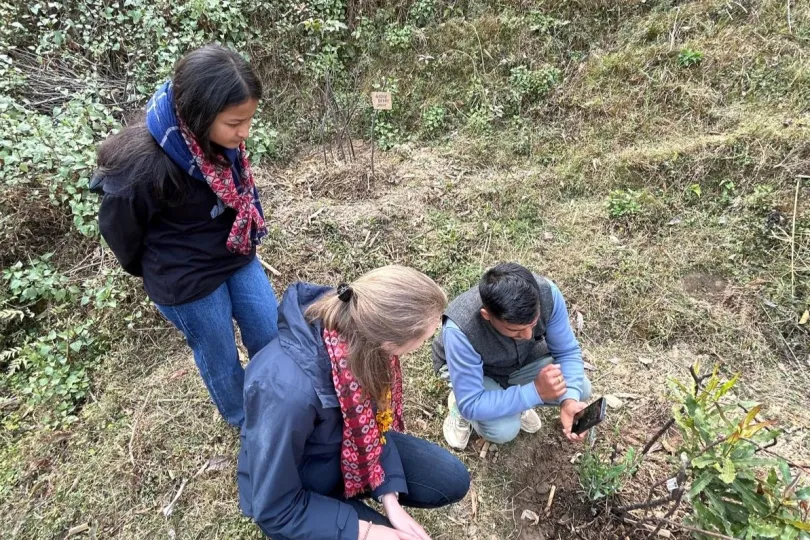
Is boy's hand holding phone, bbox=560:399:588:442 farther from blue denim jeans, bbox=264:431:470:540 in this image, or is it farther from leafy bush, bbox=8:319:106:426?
leafy bush, bbox=8:319:106:426

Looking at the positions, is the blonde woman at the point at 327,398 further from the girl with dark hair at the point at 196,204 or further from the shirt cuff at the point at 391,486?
the girl with dark hair at the point at 196,204

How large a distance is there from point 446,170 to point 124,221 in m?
2.98

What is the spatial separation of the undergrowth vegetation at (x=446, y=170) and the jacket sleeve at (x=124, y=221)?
141cm

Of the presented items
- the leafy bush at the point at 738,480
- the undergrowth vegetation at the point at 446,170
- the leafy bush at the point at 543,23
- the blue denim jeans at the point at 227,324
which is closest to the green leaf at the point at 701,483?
the leafy bush at the point at 738,480

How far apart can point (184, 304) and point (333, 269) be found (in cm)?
168

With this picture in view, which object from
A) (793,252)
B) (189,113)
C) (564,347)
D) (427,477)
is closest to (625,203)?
(793,252)

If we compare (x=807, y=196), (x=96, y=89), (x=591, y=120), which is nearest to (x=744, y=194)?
(x=807, y=196)

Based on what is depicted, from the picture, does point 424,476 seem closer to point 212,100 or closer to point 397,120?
point 212,100

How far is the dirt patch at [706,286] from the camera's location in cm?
311

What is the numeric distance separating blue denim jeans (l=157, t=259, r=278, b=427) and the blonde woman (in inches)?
20.1

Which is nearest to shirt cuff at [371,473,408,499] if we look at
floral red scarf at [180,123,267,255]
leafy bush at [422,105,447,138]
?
floral red scarf at [180,123,267,255]

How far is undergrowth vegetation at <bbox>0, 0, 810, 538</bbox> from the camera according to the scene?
295 centimetres

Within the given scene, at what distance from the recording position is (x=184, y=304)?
1887 millimetres

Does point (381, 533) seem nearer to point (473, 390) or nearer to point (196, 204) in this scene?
point (473, 390)
